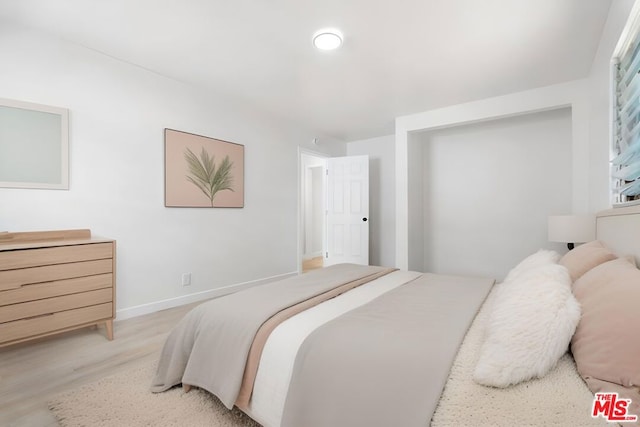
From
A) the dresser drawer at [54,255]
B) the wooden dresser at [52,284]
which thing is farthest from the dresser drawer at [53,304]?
the dresser drawer at [54,255]

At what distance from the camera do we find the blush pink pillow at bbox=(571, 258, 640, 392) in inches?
29.0

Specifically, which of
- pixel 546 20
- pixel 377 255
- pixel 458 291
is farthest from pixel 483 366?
pixel 377 255

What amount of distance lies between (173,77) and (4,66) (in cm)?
124

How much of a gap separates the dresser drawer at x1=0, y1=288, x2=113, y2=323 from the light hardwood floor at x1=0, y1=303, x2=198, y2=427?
0.33m

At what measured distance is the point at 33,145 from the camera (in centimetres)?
228

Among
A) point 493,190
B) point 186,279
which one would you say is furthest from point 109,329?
A: point 493,190

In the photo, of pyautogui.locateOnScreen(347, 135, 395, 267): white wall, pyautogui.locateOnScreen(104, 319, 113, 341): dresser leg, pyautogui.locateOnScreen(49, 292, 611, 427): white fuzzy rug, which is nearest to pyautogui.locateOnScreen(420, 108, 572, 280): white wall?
pyautogui.locateOnScreen(347, 135, 395, 267): white wall

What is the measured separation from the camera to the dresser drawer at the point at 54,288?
188 cm

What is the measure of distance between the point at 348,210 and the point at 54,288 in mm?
3865

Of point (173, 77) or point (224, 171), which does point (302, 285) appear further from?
point (173, 77)

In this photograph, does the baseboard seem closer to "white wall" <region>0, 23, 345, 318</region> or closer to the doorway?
"white wall" <region>0, 23, 345, 318</region>

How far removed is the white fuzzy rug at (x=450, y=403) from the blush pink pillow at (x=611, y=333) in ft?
0.24

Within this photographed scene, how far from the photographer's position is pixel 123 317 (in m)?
2.74

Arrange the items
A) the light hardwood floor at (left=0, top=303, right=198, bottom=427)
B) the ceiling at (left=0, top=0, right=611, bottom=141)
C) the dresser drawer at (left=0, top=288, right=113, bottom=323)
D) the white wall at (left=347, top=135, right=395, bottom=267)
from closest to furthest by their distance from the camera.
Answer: the light hardwood floor at (left=0, top=303, right=198, bottom=427) < the dresser drawer at (left=0, top=288, right=113, bottom=323) < the ceiling at (left=0, top=0, right=611, bottom=141) < the white wall at (left=347, top=135, right=395, bottom=267)
